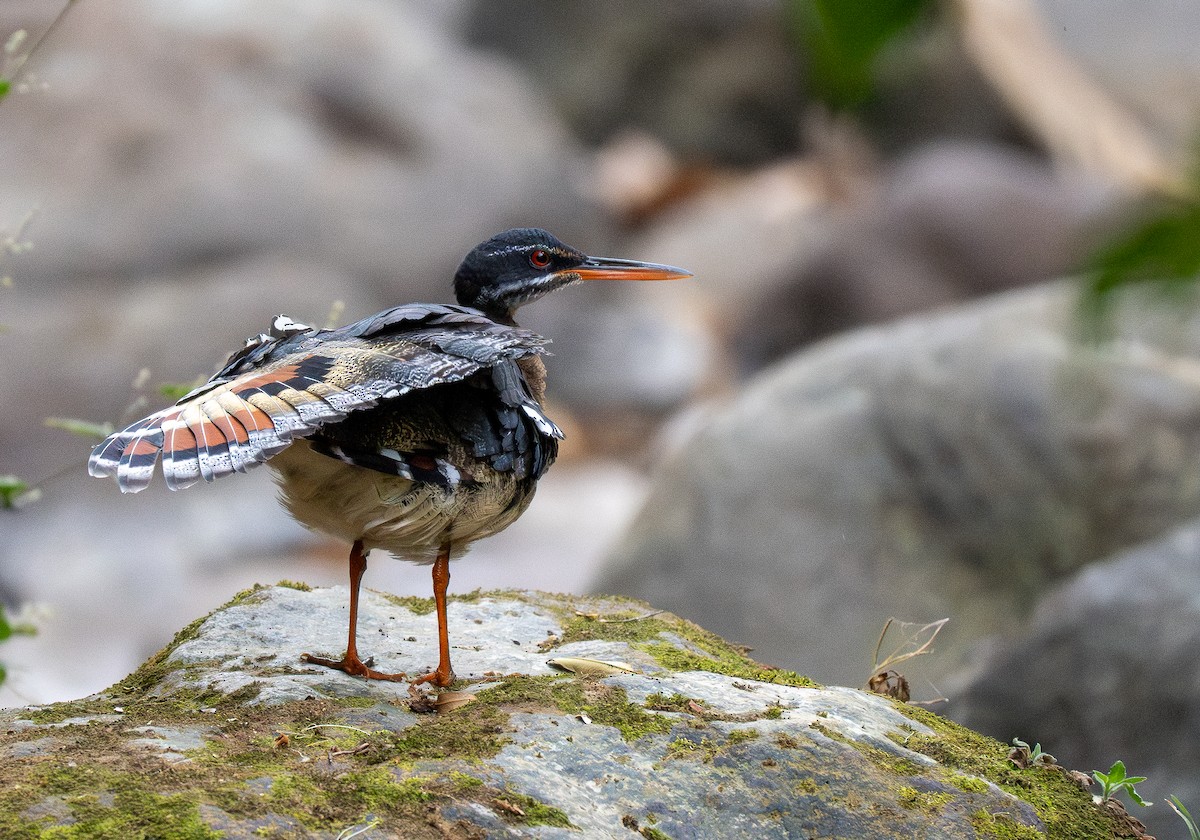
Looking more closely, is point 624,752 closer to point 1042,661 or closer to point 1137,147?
point 1042,661

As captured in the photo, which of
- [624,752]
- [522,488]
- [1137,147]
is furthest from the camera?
[1137,147]

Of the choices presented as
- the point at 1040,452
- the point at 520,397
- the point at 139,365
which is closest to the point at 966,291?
the point at 1040,452

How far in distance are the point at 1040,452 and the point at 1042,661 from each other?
2.28 m

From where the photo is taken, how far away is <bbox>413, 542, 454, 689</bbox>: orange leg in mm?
4473

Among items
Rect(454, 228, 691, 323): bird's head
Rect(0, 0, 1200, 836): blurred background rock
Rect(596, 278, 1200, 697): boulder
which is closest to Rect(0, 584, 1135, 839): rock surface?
Rect(0, 0, 1200, 836): blurred background rock

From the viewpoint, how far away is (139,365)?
1428 cm

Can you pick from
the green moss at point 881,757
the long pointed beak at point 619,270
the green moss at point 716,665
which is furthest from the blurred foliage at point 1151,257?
the long pointed beak at point 619,270

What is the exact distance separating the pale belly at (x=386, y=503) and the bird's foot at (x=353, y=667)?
41 centimetres

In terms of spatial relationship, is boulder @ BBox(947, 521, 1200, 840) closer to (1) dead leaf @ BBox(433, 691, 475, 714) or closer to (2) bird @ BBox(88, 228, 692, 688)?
(2) bird @ BBox(88, 228, 692, 688)

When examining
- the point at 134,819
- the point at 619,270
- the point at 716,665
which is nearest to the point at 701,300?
the point at 619,270

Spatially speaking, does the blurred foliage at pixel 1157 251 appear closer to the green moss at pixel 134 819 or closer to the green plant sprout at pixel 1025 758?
the green moss at pixel 134 819

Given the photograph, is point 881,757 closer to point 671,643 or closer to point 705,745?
point 705,745

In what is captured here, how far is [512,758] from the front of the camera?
3676mm

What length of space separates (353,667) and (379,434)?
0.90 metres
